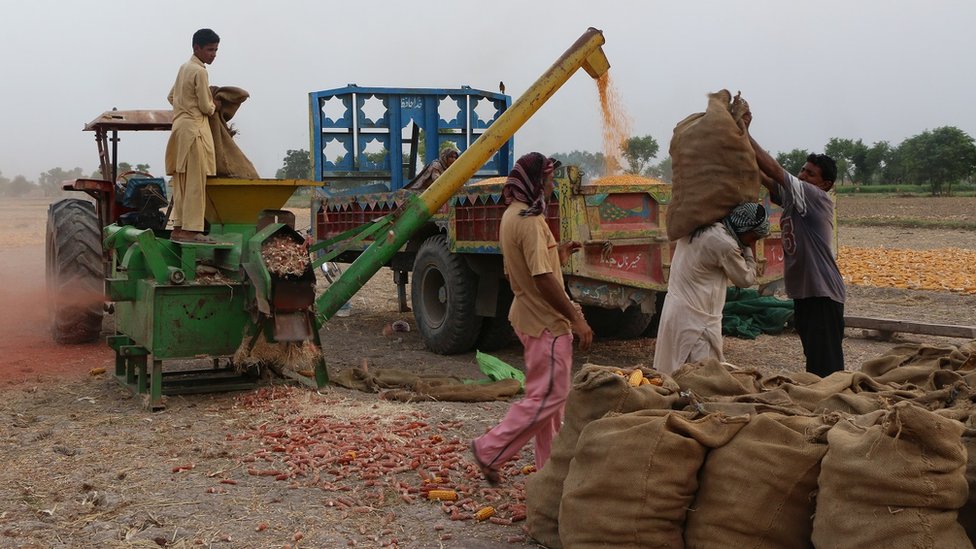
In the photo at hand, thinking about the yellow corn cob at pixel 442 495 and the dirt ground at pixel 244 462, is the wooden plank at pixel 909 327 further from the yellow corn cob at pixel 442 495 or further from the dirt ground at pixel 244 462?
the yellow corn cob at pixel 442 495

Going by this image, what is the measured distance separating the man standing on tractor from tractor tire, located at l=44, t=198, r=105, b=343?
8.04 feet

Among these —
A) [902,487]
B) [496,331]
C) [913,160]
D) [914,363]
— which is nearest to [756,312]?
[496,331]

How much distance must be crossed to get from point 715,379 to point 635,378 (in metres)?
0.37

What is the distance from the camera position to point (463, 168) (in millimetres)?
7594

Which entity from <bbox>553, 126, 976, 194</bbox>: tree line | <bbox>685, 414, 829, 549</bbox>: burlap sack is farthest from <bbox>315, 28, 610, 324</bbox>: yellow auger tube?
<bbox>553, 126, 976, 194</bbox>: tree line

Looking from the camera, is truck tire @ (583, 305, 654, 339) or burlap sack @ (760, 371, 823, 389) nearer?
burlap sack @ (760, 371, 823, 389)

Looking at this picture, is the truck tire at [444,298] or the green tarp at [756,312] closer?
the truck tire at [444,298]

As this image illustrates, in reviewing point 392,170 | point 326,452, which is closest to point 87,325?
point 392,170

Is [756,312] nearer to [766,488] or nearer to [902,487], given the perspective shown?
[766,488]

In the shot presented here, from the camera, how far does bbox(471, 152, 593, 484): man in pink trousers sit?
16.5 ft

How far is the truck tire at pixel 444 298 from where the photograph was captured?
31.9ft

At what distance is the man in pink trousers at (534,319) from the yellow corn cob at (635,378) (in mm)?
616

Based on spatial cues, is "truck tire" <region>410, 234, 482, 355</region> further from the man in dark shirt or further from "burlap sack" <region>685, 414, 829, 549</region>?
"burlap sack" <region>685, 414, 829, 549</region>

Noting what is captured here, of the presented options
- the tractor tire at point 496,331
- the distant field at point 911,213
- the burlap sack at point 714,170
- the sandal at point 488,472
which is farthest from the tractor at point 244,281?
the distant field at point 911,213
